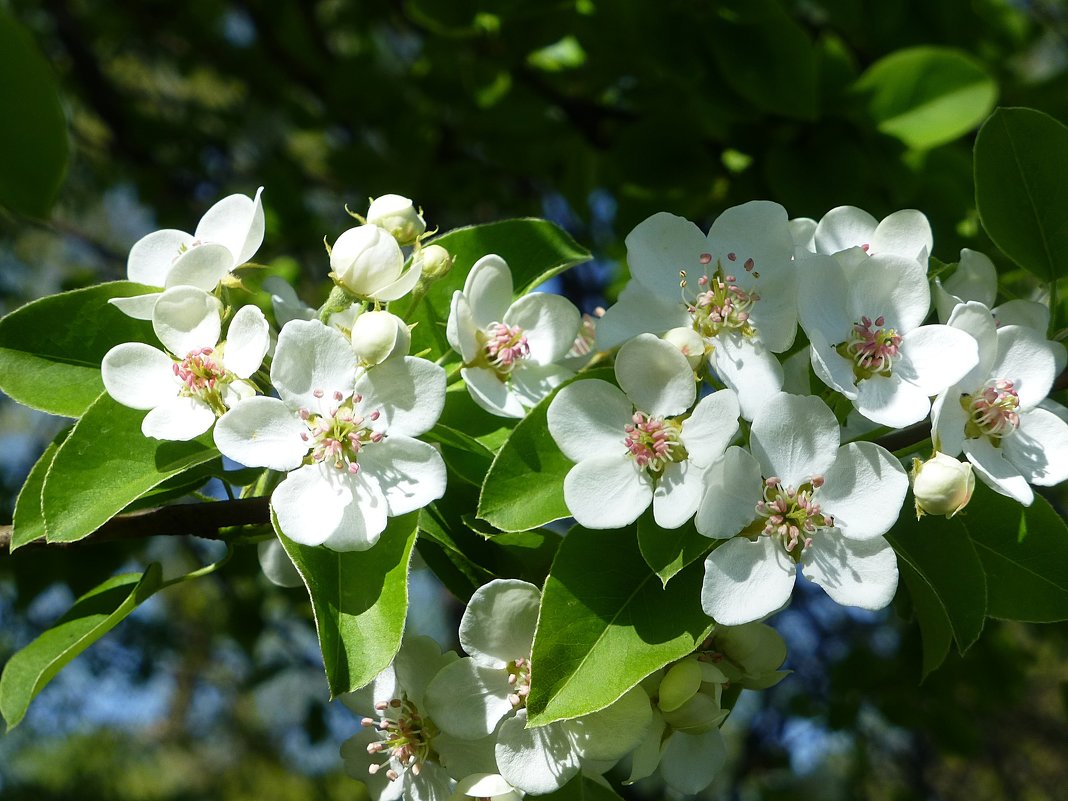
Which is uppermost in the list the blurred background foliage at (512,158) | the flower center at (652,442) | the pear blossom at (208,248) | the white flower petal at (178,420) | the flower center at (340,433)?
the pear blossom at (208,248)

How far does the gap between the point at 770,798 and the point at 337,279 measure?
2956 mm

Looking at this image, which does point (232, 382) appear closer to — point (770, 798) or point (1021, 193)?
point (1021, 193)

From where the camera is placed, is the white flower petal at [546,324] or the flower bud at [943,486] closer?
the flower bud at [943,486]

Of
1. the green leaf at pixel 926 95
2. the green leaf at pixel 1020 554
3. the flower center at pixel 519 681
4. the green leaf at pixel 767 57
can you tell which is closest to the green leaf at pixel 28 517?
the flower center at pixel 519 681

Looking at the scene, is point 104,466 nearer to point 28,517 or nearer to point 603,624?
point 28,517

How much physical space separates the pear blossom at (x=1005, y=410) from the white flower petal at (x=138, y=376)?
74cm

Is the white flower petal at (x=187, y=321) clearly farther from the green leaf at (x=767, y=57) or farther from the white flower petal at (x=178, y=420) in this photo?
the green leaf at (x=767, y=57)

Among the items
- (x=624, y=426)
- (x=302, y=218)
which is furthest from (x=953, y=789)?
(x=624, y=426)

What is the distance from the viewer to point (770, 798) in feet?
11.5

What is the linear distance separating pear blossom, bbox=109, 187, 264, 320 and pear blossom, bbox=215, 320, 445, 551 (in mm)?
158

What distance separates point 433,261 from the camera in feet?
3.66

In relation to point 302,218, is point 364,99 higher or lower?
higher

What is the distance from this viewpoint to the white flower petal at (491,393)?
109cm

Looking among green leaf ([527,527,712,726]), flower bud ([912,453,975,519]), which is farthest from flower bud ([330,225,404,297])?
flower bud ([912,453,975,519])
